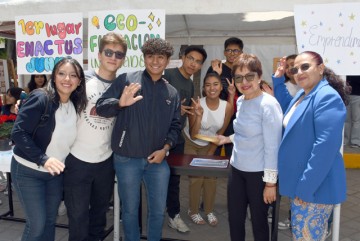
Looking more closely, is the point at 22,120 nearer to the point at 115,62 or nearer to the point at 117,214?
the point at 115,62

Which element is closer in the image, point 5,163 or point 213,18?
point 5,163

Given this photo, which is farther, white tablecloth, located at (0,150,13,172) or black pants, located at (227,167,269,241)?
white tablecloth, located at (0,150,13,172)

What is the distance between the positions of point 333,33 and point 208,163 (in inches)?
55.2

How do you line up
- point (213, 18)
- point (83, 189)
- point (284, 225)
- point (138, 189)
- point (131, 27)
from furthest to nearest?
1. point (213, 18)
2. point (284, 225)
3. point (131, 27)
4. point (138, 189)
5. point (83, 189)

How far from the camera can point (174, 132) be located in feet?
9.26

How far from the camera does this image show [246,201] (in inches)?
103

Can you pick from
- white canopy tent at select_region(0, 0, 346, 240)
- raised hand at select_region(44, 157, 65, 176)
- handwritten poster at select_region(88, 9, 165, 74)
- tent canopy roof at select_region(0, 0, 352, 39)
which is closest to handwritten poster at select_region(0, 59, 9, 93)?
white canopy tent at select_region(0, 0, 346, 240)

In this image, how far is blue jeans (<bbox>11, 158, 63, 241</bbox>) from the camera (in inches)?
95.3

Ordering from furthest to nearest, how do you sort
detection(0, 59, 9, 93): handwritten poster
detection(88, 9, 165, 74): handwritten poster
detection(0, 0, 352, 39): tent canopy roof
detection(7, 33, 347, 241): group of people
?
detection(0, 59, 9, 93): handwritten poster < detection(88, 9, 165, 74): handwritten poster < detection(0, 0, 352, 39): tent canopy roof < detection(7, 33, 347, 241): group of people

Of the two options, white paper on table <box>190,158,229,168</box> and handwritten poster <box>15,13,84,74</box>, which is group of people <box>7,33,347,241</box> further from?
handwritten poster <box>15,13,84,74</box>

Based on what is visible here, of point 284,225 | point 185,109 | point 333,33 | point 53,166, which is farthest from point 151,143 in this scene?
point 284,225

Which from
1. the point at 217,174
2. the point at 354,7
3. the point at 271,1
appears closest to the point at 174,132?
the point at 217,174

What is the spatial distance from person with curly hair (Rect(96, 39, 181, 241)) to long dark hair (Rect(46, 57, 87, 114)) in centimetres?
13

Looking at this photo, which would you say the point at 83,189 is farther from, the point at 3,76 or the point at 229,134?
the point at 3,76
